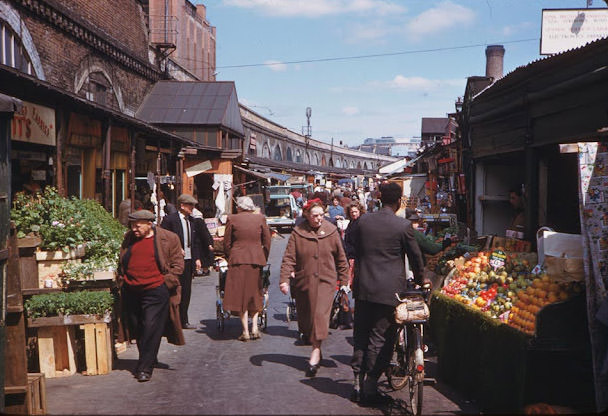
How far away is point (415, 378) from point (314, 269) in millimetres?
1933

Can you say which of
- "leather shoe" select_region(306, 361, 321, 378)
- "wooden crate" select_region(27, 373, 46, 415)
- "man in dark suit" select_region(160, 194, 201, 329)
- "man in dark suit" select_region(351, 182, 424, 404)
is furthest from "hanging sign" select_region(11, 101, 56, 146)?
"man in dark suit" select_region(351, 182, 424, 404)

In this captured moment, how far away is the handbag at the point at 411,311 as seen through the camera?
5559mm

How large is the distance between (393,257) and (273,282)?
8.71 metres

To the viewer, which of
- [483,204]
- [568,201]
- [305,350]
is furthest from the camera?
[483,204]

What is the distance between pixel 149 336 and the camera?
6.72 metres

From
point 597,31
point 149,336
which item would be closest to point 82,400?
point 149,336

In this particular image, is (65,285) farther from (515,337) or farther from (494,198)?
(494,198)

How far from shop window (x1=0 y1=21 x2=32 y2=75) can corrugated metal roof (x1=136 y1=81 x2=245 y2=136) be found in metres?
10.8

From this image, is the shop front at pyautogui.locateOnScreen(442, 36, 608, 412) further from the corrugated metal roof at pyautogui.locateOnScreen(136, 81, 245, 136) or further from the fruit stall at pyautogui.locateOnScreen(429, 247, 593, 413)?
the corrugated metal roof at pyautogui.locateOnScreen(136, 81, 245, 136)

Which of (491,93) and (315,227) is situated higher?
(491,93)

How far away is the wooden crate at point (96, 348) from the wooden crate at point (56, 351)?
0.16 metres

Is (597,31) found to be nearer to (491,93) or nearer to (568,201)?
(491,93)

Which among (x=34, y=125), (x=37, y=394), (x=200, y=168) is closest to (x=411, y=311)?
(x=37, y=394)

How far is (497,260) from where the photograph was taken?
692 centimetres
